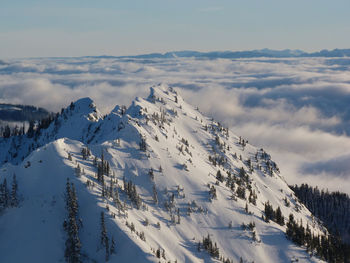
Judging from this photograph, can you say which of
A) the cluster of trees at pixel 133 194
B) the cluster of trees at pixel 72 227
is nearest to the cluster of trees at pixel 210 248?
the cluster of trees at pixel 133 194

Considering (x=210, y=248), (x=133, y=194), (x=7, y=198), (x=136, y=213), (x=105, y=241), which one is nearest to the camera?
(x=105, y=241)

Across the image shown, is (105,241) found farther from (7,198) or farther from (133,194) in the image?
(7,198)

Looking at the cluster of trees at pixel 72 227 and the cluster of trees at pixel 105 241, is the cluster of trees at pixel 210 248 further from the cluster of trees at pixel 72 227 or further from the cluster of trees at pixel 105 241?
the cluster of trees at pixel 72 227

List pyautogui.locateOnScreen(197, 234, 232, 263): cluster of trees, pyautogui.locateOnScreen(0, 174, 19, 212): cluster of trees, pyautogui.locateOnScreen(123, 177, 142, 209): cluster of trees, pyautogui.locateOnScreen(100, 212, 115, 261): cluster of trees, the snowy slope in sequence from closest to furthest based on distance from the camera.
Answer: pyautogui.locateOnScreen(100, 212, 115, 261): cluster of trees, the snowy slope, pyautogui.locateOnScreen(0, 174, 19, 212): cluster of trees, pyautogui.locateOnScreen(197, 234, 232, 263): cluster of trees, pyautogui.locateOnScreen(123, 177, 142, 209): cluster of trees

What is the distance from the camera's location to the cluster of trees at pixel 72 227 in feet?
344

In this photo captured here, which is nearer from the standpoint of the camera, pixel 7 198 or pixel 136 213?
pixel 7 198

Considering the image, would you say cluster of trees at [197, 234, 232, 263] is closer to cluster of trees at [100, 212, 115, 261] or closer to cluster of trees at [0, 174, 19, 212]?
cluster of trees at [100, 212, 115, 261]

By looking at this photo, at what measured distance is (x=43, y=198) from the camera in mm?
125562

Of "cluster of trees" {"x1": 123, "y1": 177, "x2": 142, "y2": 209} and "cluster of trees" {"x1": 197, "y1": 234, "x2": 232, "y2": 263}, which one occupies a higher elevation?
"cluster of trees" {"x1": 123, "y1": 177, "x2": 142, "y2": 209}

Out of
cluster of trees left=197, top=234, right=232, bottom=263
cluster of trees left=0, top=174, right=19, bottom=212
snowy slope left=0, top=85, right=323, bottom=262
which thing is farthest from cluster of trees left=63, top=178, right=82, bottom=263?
cluster of trees left=197, top=234, right=232, bottom=263

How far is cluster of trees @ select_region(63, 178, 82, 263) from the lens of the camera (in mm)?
104887

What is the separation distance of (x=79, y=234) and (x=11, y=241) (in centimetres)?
2245

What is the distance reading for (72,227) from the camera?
359 ft

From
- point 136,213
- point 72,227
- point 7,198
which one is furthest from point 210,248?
point 7,198
